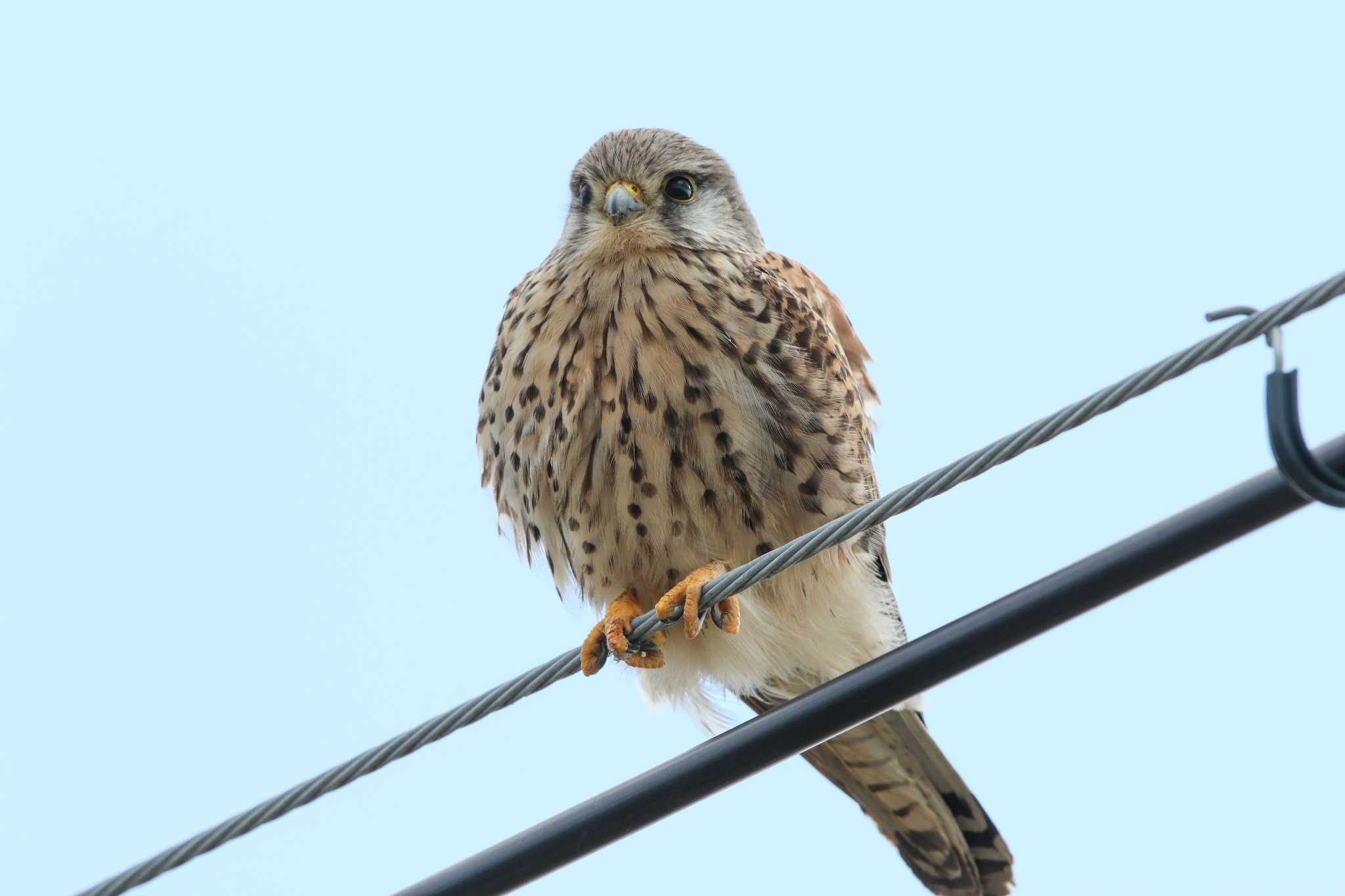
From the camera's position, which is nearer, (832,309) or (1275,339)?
(1275,339)

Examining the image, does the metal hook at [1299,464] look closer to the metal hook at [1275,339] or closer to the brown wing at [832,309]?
the metal hook at [1275,339]

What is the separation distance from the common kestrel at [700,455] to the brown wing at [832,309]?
0.05ft

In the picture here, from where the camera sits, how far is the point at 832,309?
417 centimetres

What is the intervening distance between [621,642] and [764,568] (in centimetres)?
88

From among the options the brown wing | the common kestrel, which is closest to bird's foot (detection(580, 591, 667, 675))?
the common kestrel

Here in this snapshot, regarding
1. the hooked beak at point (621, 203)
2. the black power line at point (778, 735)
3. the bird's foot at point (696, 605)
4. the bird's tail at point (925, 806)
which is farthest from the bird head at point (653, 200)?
the black power line at point (778, 735)

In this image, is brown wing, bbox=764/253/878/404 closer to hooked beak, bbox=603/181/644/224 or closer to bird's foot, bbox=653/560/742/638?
hooked beak, bbox=603/181/644/224

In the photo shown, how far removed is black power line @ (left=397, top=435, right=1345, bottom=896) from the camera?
2.21m

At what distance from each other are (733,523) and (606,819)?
Result: 1121 millimetres

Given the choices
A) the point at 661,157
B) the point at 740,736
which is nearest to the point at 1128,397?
the point at 740,736

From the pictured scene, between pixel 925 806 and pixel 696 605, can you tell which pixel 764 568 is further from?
pixel 925 806

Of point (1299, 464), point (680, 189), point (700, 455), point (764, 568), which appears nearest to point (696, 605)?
point (700, 455)

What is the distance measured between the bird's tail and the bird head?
47.5 inches

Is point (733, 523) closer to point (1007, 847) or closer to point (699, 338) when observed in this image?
point (699, 338)
